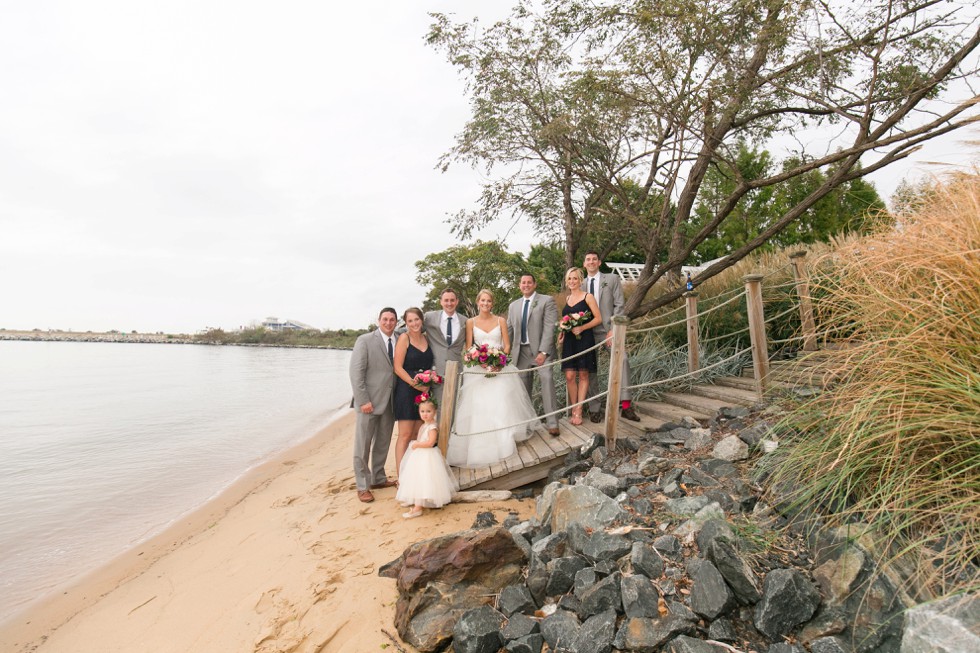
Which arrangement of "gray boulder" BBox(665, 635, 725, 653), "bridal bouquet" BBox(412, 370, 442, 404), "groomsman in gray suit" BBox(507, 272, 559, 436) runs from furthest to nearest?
"groomsman in gray suit" BBox(507, 272, 559, 436) → "bridal bouquet" BBox(412, 370, 442, 404) → "gray boulder" BBox(665, 635, 725, 653)

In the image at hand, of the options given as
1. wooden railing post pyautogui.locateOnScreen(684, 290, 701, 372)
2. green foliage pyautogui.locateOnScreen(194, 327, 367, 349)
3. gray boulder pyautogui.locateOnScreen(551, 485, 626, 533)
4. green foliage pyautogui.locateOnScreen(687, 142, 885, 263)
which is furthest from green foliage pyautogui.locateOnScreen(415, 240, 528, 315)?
green foliage pyautogui.locateOnScreen(194, 327, 367, 349)

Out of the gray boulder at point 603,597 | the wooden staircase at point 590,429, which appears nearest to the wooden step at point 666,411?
the wooden staircase at point 590,429

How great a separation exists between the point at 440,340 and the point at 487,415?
117 centimetres

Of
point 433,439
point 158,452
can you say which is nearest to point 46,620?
point 433,439

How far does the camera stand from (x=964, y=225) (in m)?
2.62

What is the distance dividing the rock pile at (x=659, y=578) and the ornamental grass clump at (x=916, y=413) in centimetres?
24

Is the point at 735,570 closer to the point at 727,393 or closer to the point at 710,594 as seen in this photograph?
the point at 710,594

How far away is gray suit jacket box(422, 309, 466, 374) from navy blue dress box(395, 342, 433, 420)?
1.18 ft

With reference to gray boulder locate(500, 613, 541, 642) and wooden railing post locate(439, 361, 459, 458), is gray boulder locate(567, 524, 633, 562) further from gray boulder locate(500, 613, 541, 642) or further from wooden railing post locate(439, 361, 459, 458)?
wooden railing post locate(439, 361, 459, 458)

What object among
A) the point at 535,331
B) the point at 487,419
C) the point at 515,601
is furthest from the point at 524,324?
the point at 515,601

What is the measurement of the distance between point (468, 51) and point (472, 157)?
219 centimetres

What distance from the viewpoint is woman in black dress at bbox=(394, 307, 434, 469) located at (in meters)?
5.90

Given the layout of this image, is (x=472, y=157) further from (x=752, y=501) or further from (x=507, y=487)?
(x=752, y=501)

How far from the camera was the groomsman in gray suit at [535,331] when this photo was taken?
6.29 meters
